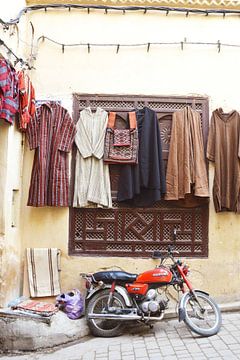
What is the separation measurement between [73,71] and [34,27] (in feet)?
2.89

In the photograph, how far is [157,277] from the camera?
4512mm

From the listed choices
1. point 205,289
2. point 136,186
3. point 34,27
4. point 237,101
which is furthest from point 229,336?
point 34,27

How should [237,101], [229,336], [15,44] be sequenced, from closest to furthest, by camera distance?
1. [229,336]
2. [15,44]
3. [237,101]

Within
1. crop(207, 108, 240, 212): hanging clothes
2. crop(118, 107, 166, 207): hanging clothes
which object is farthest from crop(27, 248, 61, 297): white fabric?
crop(207, 108, 240, 212): hanging clothes

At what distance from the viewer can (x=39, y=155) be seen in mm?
5090

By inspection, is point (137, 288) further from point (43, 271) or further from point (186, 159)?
point (186, 159)

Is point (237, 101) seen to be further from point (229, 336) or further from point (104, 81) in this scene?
point (229, 336)

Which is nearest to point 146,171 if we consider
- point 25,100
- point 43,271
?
point 25,100

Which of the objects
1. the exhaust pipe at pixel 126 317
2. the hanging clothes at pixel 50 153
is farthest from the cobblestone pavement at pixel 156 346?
the hanging clothes at pixel 50 153

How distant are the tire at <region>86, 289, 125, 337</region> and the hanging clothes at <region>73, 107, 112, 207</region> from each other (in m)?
1.23

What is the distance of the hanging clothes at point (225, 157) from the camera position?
5.14 meters

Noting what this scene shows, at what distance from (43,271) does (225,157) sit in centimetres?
296

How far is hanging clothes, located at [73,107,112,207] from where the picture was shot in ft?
17.0

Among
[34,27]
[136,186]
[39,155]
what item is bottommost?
[136,186]
